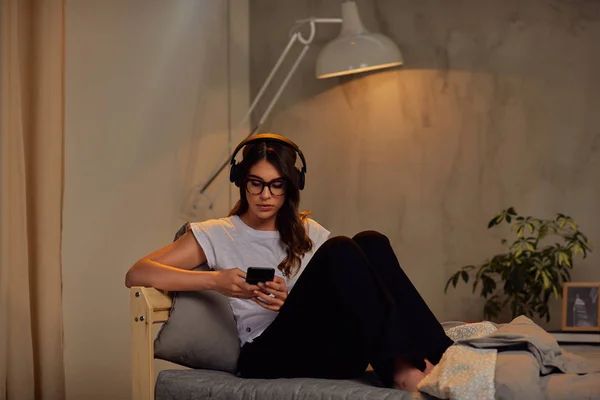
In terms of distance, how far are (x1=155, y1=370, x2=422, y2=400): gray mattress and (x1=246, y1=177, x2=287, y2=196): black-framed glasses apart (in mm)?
486

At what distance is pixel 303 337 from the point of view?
207 cm

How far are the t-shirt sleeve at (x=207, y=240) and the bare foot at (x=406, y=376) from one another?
65 cm

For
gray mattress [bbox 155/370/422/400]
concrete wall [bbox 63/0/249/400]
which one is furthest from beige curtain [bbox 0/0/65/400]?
gray mattress [bbox 155/370/422/400]

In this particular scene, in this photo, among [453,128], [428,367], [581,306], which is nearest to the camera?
[428,367]

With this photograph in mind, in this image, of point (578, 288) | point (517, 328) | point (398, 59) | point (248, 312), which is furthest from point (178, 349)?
point (398, 59)

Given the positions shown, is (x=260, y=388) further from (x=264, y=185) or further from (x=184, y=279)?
(x=264, y=185)

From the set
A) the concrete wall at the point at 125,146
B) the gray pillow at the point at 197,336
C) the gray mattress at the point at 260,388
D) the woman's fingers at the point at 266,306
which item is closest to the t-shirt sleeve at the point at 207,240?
the gray pillow at the point at 197,336

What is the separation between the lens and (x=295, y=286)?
206cm

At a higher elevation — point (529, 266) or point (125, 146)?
point (125, 146)

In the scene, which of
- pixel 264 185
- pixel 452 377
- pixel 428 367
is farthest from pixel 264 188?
pixel 452 377

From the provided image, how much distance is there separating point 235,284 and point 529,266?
1.44 meters

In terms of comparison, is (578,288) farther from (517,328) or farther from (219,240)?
(219,240)

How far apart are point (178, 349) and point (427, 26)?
2.09 metres

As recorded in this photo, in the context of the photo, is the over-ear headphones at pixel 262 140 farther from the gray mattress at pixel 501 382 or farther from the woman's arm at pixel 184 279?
the gray mattress at pixel 501 382
